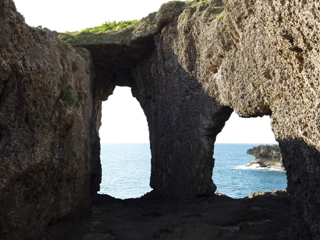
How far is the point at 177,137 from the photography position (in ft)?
50.4

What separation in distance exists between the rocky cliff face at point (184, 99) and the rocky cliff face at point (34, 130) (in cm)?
3

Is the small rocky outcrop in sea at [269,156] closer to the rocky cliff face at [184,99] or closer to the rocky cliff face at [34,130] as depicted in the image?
the rocky cliff face at [184,99]

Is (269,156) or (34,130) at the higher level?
(34,130)

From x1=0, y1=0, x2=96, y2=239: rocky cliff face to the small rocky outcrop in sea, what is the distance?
6026 centimetres

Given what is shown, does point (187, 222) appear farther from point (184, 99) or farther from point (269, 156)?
point (269, 156)

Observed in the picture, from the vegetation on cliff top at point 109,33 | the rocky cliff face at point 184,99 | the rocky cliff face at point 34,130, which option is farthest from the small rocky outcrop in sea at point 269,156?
the rocky cliff face at point 34,130

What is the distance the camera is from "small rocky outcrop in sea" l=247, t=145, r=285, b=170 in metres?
65.4

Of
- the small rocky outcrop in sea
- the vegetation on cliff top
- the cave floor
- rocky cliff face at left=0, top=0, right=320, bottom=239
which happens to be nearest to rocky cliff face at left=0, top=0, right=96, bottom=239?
rocky cliff face at left=0, top=0, right=320, bottom=239

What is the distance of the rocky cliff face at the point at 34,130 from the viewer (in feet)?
26.9

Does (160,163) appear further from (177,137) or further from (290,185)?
(290,185)

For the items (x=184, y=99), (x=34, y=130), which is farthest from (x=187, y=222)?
(x=34, y=130)

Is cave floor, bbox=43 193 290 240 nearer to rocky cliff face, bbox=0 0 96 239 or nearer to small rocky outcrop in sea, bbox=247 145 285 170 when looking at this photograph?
rocky cliff face, bbox=0 0 96 239

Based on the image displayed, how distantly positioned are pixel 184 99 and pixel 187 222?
19.4 feet

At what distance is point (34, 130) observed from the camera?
893 cm
